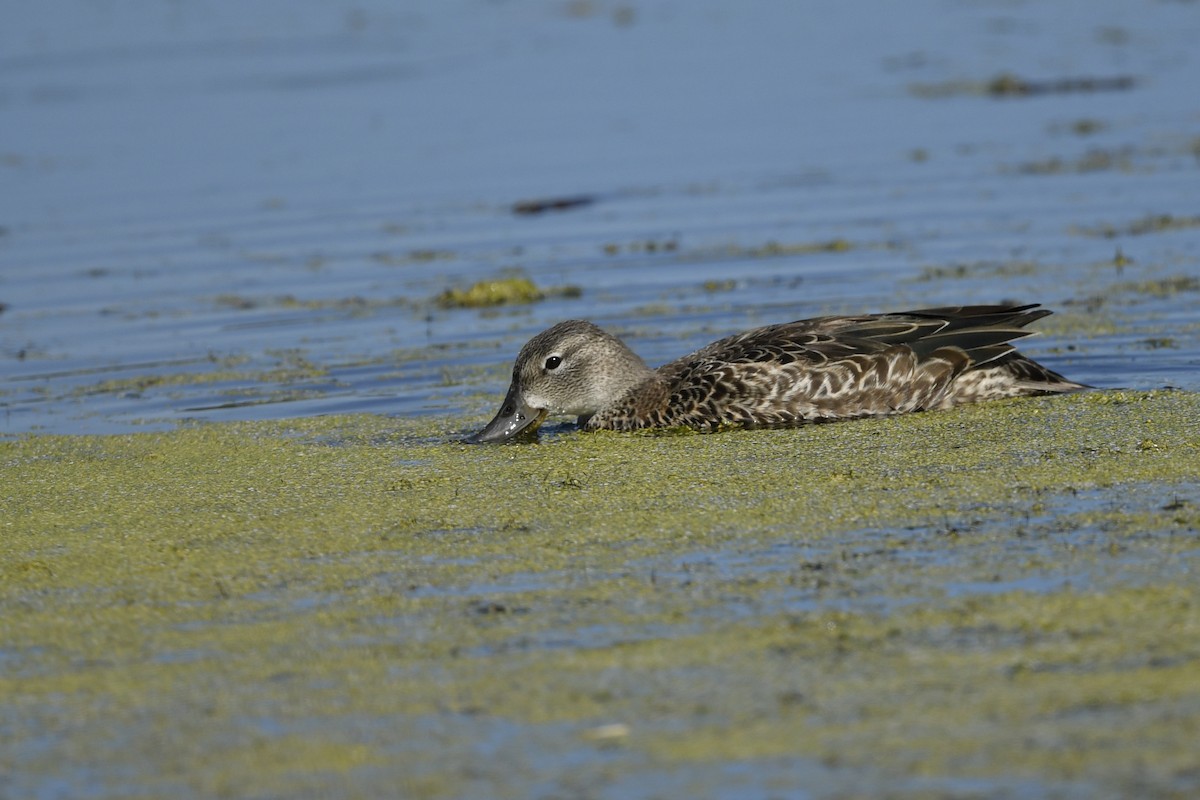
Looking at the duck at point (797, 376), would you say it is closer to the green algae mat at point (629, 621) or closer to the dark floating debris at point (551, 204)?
the green algae mat at point (629, 621)

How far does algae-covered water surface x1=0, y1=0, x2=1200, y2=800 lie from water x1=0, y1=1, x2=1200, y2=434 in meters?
0.06

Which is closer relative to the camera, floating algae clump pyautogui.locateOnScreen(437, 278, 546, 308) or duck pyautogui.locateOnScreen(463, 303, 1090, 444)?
duck pyautogui.locateOnScreen(463, 303, 1090, 444)

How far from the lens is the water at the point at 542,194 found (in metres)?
8.92

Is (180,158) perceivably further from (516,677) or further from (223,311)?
(516,677)

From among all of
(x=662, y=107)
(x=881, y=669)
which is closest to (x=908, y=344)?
(x=881, y=669)

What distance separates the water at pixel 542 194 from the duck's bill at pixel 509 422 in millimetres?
543

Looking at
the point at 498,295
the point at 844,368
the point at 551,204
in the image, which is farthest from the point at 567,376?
the point at 551,204

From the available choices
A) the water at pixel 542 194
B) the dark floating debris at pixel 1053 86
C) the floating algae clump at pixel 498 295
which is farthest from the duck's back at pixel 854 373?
the dark floating debris at pixel 1053 86

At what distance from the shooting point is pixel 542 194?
500 inches

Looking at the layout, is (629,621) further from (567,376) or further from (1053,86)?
(1053,86)

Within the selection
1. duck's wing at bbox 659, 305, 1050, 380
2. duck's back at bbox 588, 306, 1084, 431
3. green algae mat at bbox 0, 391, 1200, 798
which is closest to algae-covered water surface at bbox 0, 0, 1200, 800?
green algae mat at bbox 0, 391, 1200, 798

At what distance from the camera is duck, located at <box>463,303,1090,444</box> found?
6.91 meters

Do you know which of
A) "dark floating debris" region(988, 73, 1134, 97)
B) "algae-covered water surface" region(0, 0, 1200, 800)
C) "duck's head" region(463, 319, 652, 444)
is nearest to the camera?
"algae-covered water surface" region(0, 0, 1200, 800)

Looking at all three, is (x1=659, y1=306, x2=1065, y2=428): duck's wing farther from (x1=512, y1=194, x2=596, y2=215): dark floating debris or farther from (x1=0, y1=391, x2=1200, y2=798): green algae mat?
(x1=512, y1=194, x2=596, y2=215): dark floating debris
